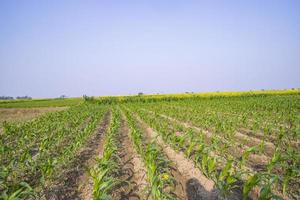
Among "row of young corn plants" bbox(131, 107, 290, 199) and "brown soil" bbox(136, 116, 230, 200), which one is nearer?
"row of young corn plants" bbox(131, 107, 290, 199)

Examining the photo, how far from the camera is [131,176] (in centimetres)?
520

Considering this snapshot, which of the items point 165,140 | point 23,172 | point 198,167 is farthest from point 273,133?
point 23,172

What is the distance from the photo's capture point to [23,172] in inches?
219

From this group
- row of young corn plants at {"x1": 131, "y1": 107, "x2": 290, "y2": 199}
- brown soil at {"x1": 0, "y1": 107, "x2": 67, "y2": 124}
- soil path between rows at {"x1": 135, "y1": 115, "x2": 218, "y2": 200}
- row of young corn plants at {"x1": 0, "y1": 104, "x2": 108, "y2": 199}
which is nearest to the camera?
row of young corn plants at {"x1": 131, "y1": 107, "x2": 290, "y2": 199}

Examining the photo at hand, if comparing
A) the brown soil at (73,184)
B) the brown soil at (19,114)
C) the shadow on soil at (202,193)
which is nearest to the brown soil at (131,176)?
the brown soil at (73,184)

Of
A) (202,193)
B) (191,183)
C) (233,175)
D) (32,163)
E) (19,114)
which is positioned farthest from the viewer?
(19,114)

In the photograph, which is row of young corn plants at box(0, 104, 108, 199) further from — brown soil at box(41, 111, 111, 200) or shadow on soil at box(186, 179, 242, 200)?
shadow on soil at box(186, 179, 242, 200)

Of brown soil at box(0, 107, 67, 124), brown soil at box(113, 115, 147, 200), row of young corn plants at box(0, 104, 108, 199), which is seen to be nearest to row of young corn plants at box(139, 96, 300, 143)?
brown soil at box(113, 115, 147, 200)

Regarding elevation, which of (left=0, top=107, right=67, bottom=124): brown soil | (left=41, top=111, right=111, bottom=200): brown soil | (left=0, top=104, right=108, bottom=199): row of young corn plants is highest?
(left=0, top=104, right=108, bottom=199): row of young corn plants

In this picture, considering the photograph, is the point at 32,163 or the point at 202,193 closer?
the point at 202,193

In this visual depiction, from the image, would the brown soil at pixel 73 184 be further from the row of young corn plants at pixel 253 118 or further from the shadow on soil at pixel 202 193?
the row of young corn plants at pixel 253 118

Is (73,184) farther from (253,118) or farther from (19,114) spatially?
(19,114)

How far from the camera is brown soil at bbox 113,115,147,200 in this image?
429cm

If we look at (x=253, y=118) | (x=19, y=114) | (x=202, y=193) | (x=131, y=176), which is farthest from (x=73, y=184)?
(x=19, y=114)
